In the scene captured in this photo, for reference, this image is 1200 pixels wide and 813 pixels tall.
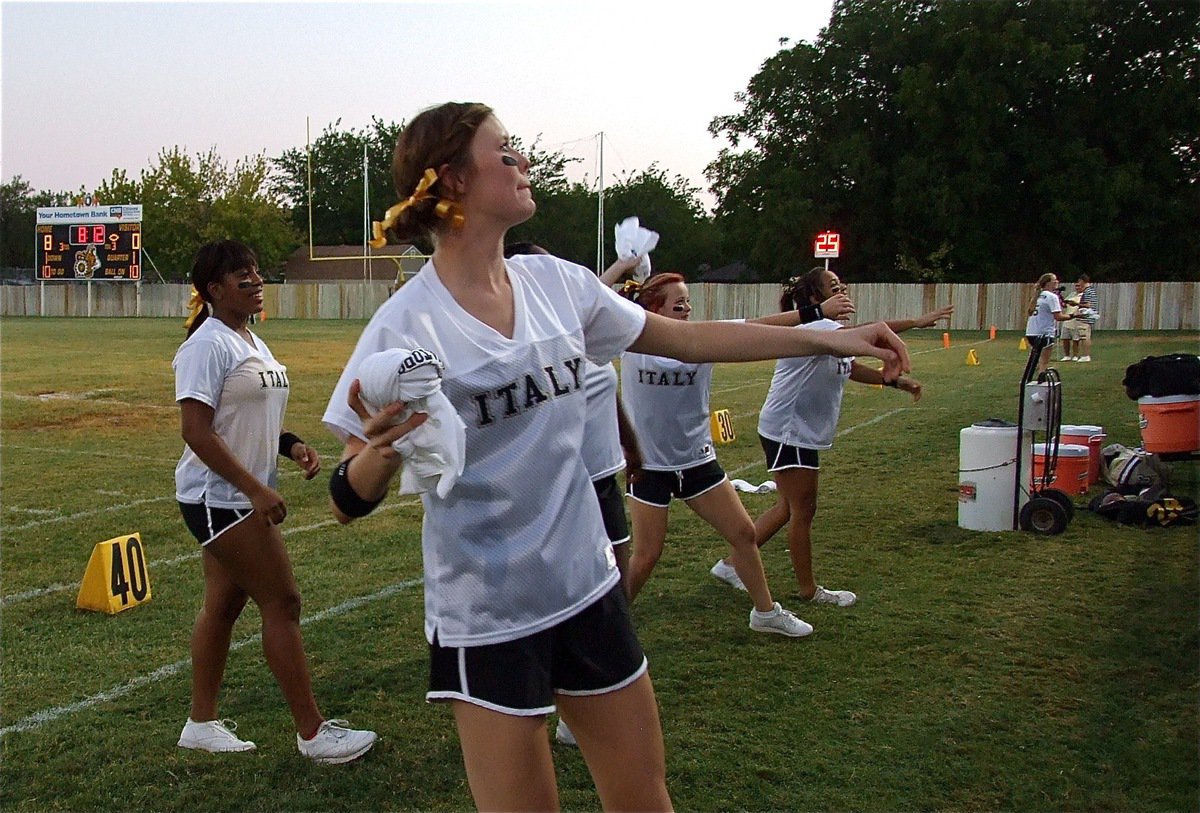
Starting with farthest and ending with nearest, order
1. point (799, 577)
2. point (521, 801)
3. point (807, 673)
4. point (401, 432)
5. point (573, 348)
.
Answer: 1. point (799, 577)
2. point (807, 673)
3. point (573, 348)
4. point (521, 801)
5. point (401, 432)

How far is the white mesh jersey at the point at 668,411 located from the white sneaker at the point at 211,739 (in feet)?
7.73

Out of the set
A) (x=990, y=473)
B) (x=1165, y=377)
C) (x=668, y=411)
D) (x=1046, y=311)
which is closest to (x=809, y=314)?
(x=668, y=411)

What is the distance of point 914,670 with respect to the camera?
17.7 ft

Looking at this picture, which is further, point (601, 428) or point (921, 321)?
point (601, 428)

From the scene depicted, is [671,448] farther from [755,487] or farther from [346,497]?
[755,487]

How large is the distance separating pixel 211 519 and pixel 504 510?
2.25 m

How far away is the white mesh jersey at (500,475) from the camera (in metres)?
2.42

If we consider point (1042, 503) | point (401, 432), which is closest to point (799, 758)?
point (401, 432)

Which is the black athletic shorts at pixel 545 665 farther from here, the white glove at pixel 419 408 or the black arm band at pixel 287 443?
the black arm band at pixel 287 443

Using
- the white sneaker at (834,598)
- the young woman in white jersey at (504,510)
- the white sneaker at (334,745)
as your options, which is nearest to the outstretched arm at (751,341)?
the young woman in white jersey at (504,510)

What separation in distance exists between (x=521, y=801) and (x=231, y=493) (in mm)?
2278

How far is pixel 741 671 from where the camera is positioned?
5.40m

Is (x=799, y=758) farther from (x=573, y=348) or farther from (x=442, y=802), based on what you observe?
(x=573, y=348)

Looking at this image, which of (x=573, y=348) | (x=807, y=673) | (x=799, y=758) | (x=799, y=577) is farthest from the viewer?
(x=799, y=577)
